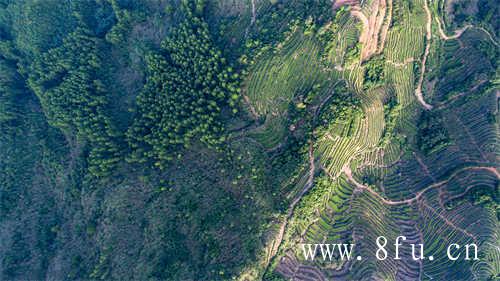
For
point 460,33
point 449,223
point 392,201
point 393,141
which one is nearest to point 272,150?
point 393,141

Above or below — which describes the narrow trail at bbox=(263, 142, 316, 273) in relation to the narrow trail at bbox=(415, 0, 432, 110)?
below

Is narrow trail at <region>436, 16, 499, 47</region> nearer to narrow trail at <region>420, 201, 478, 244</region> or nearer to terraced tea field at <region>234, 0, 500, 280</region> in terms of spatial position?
terraced tea field at <region>234, 0, 500, 280</region>

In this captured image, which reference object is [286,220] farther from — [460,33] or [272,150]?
[460,33]

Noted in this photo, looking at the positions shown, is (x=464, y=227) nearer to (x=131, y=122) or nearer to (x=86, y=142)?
(x=131, y=122)

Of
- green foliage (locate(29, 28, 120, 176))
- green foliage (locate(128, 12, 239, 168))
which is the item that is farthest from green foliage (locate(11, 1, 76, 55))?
green foliage (locate(128, 12, 239, 168))

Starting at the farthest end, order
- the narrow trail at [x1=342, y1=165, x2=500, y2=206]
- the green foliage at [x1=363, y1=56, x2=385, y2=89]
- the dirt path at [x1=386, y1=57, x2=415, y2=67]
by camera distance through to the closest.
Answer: the dirt path at [x1=386, y1=57, x2=415, y2=67] → the narrow trail at [x1=342, y1=165, x2=500, y2=206] → the green foliage at [x1=363, y1=56, x2=385, y2=89]

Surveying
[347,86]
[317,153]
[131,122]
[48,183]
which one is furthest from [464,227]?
[48,183]

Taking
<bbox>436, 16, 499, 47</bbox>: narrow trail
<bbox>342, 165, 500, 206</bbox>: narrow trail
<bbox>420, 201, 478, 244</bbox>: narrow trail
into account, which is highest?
<bbox>436, 16, 499, 47</bbox>: narrow trail

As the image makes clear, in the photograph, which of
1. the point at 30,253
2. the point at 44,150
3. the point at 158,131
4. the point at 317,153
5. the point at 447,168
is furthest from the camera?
the point at 44,150
